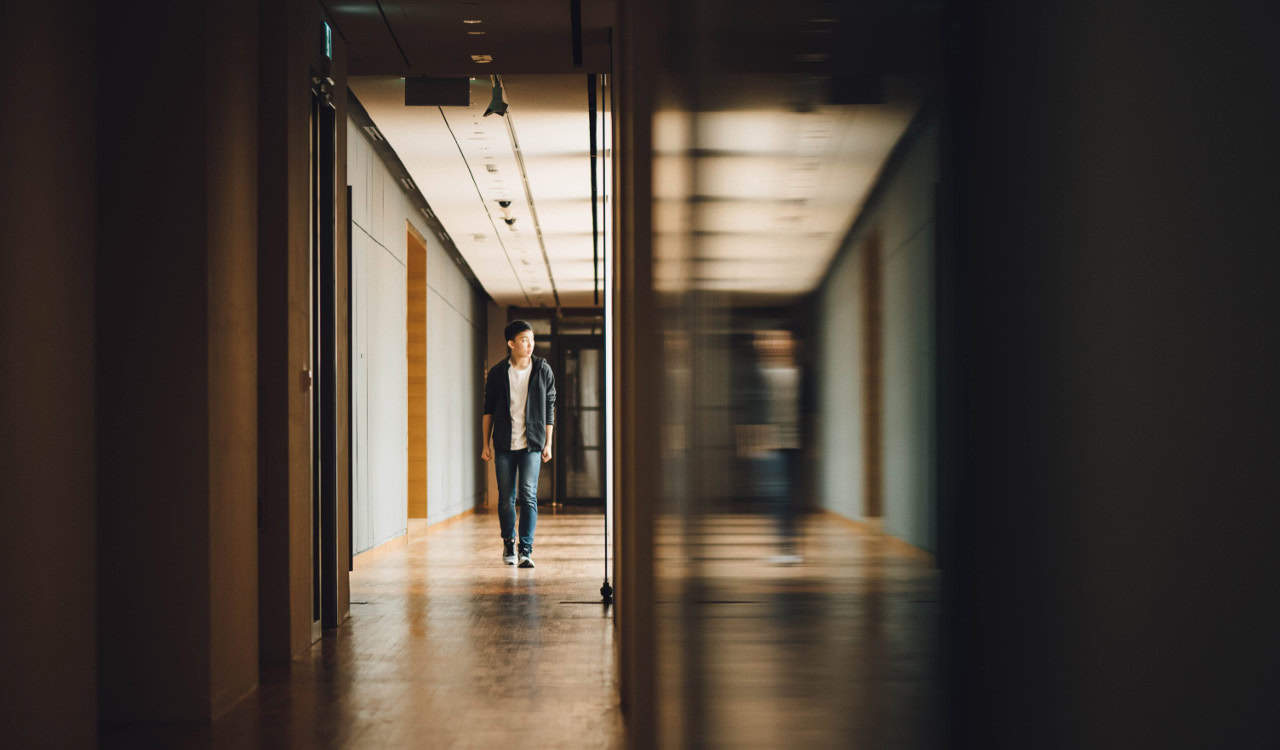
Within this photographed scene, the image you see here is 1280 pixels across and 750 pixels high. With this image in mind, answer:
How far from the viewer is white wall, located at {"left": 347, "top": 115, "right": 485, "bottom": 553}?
8.12m

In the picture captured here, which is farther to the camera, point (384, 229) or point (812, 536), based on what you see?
point (384, 229)

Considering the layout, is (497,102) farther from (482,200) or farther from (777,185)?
(777,185)

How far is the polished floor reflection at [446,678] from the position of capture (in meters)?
2.98

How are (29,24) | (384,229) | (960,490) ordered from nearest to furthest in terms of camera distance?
(960,490) < (29,24) < (384,229)

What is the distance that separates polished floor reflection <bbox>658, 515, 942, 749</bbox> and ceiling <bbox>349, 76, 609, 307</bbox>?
4.82 metres

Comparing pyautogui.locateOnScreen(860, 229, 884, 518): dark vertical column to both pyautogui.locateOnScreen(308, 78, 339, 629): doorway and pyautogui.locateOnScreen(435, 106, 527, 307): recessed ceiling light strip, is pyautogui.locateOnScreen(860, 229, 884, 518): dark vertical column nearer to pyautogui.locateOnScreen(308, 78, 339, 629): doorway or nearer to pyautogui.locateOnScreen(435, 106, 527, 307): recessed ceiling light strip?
pyautogui.locateOnScreen(308, 78, 339, 629): doorway

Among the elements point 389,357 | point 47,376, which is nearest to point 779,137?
point 47,376

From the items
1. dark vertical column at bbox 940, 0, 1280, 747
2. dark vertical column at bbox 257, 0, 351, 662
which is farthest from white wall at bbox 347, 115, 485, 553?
dark vertical column at bbox 940, 0, 1280, 747

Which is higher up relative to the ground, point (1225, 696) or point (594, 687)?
point (1225, 696)

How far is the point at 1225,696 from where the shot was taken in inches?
9.2

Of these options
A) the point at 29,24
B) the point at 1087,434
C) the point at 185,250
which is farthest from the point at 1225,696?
the point at 185,250

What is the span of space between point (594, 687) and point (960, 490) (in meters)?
3.38

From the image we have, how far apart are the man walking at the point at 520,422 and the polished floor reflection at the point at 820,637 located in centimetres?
618

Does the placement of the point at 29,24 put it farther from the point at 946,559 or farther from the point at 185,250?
the point at 946,559
